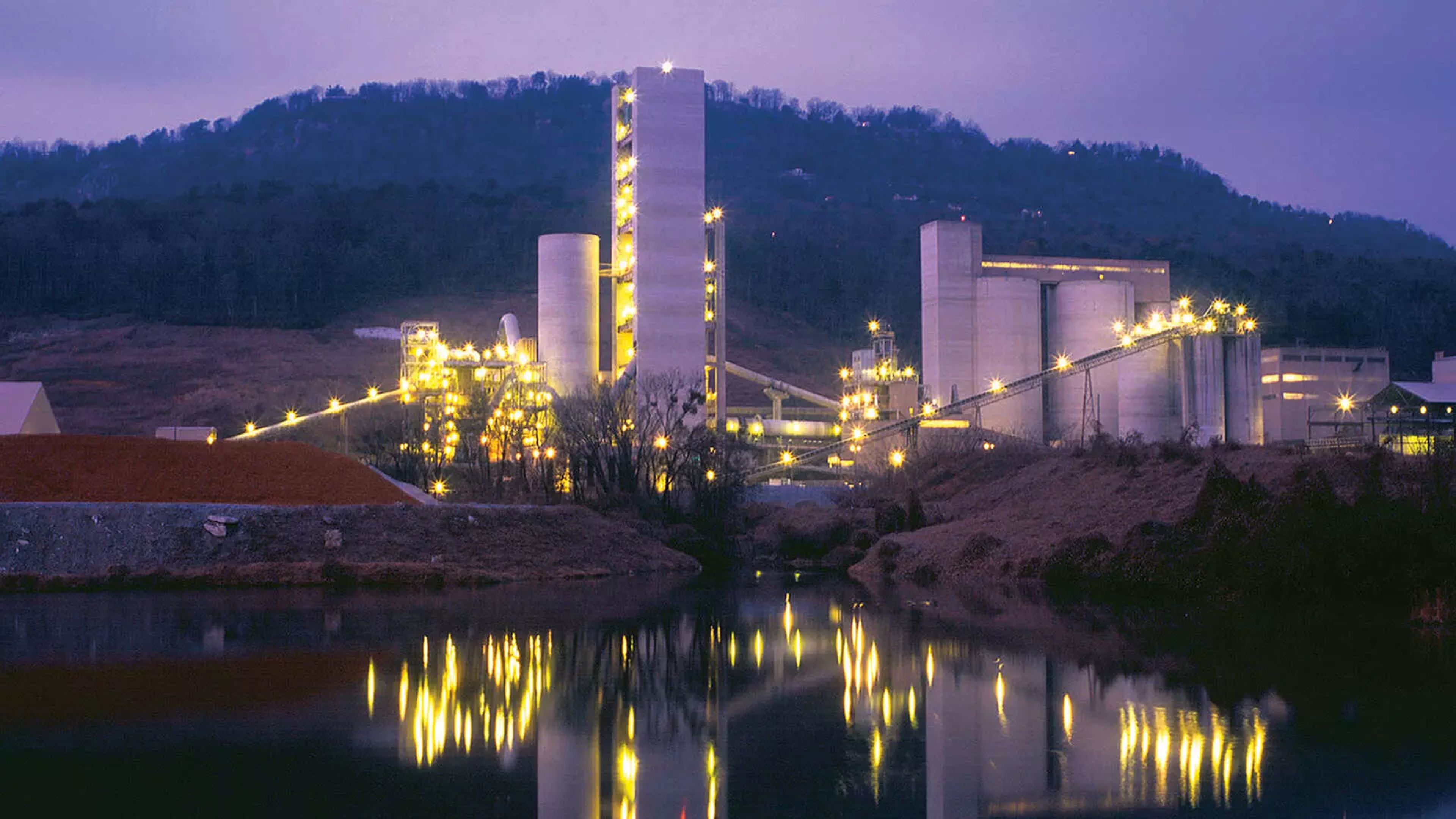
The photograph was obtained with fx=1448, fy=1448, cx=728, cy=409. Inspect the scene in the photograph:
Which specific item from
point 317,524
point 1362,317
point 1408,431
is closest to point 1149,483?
point 317,524

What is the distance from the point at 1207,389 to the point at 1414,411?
12.9 m

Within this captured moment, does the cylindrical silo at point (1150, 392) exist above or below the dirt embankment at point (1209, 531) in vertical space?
above

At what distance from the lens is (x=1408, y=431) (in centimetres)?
7312

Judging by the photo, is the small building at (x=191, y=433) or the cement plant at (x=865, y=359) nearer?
the cement plant at (x=865, y=359)

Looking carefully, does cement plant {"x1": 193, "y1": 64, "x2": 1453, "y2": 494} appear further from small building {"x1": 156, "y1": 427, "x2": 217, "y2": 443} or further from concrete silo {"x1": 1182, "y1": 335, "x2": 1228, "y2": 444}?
small building {"x1": 156, "y1": 427, "x2": 217, "y2": 443}

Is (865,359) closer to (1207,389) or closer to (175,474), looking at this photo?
(1207,389)

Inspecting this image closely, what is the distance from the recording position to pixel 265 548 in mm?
37375

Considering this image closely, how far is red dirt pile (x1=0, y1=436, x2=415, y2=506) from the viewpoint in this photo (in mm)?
38906

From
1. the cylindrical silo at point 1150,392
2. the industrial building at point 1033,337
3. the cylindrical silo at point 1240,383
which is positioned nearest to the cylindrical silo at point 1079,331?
the industrial building at point 1033,337

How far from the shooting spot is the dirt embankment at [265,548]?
35688 mm

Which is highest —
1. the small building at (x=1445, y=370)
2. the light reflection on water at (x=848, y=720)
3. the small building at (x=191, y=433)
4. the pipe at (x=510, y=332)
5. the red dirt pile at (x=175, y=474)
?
the pipe at (x=510, y=332)

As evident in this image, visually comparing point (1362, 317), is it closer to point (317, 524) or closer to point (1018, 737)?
point (317, 524)

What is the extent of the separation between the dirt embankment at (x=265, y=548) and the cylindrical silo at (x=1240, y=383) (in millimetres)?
43854

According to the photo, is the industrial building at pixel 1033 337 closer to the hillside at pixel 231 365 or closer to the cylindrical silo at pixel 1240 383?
the cylindrical silo at pixel 1240 383
